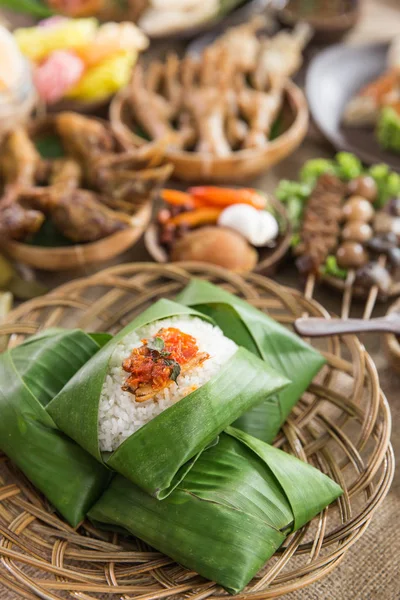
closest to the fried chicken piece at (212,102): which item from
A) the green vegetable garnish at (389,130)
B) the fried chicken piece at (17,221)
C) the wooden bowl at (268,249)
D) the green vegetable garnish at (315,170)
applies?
the green vegetable garnish at (315,170)

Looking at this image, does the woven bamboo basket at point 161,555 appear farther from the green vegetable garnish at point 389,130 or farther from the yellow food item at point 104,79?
the yellow food item at point 104,79

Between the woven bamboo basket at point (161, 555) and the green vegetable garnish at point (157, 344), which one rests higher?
the green vegetable garnish at point (157, 344)

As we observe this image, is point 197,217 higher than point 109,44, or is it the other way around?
point 109,44

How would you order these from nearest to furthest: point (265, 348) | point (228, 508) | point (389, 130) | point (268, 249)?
point (228, 508) < point (265, 348) < point (268, 249) < point (389, 130)

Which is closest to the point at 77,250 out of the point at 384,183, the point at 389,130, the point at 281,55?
the point at 384,183

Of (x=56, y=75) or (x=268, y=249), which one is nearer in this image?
(x=268, y=249)

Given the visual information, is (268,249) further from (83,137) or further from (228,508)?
(228,508)
